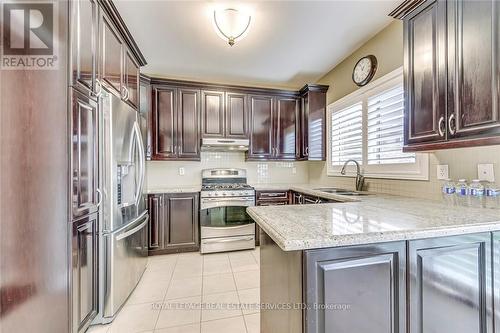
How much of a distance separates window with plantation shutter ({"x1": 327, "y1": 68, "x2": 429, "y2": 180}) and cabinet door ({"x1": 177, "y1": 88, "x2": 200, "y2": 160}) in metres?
2.09

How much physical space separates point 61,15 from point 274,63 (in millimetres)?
2452

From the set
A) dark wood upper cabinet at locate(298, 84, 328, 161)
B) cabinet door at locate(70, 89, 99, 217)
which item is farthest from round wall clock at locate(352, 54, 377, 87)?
cabinet door at locate(70, 89, 99, 217)

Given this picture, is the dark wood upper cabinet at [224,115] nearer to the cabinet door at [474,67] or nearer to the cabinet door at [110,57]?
the cabinet door at [110,57]

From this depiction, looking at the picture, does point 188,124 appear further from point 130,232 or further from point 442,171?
point 442,171

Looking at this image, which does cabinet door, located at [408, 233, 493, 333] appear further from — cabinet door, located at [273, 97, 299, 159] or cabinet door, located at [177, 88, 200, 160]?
cabinet door, located at [177, 88, 200, 160]

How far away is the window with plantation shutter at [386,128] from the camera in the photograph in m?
2.18

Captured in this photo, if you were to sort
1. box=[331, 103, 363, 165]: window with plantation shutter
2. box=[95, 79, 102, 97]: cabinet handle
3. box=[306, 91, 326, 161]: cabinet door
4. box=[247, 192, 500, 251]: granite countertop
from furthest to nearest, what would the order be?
box=[306, 91, 326, 161]: cabinet door < box=[331, 103, 363, 165]: window with plantation shutter < box=[95, 79, 102, 97]: cabinet handle < box=[247, 192, 500, 251]: granite countertop

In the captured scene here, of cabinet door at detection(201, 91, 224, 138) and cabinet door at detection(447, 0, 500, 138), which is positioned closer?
cabinet door at detection(447, 0, 500, 138)

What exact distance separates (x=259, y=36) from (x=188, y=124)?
1614 millimetres

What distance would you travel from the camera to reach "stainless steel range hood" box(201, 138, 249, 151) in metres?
3.44

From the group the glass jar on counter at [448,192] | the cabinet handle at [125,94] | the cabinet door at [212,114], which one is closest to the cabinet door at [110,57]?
the cabinet handle at [125,94]

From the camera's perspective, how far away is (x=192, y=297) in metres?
2.14

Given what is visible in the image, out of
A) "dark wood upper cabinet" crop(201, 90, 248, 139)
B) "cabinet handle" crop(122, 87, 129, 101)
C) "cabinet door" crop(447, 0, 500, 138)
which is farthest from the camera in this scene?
"dark wood upper cabinet" crop(201, 90, 248, 139)

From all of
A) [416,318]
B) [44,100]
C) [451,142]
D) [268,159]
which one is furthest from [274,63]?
[416,318]
